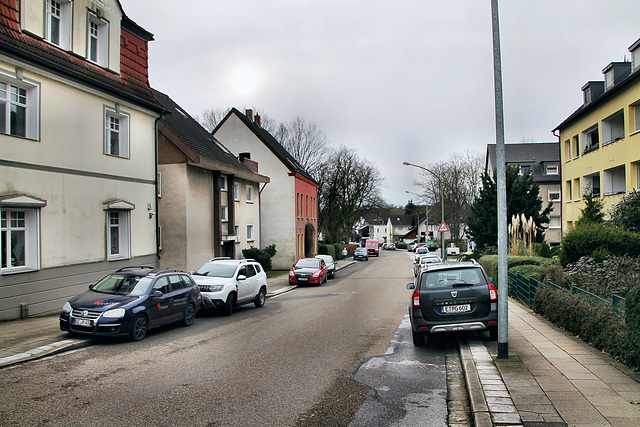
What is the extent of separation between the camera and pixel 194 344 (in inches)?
392

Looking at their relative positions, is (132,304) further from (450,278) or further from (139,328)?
(450,278)

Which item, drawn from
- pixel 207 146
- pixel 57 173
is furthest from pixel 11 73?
pixel 207 146

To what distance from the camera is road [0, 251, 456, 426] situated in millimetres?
5551

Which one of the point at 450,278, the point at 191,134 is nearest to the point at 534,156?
the point at 191,134

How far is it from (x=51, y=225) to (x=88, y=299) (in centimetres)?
402

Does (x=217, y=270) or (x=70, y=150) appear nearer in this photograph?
(x=70, y=150)

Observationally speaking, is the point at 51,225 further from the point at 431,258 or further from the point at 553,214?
the point at 553,214

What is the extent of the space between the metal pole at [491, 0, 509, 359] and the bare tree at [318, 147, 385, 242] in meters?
50.0

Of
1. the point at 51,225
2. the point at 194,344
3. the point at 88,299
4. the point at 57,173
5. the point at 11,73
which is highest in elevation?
the point at 11,73

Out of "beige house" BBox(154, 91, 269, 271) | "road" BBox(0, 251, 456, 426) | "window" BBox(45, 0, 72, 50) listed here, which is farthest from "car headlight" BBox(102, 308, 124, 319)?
"beige house" BBox(154, 91, 269, 271)

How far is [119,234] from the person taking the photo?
1672cm

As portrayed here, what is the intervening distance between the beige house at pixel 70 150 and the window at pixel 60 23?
0.09 ft

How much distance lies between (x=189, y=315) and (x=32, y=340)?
142 inches

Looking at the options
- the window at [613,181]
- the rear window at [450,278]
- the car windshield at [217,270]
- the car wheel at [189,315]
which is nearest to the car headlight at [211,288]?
the car windshield at [217,270]
